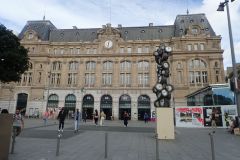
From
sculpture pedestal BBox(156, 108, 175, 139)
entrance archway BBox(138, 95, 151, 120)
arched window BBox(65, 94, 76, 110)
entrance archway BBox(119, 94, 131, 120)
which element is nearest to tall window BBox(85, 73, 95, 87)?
arched window BBox(65, 94, 76, 110)

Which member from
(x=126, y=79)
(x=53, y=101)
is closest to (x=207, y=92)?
(x=126, y=79)

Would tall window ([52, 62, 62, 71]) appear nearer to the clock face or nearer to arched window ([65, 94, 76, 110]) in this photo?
arched window ([65, 94, 76, 110])

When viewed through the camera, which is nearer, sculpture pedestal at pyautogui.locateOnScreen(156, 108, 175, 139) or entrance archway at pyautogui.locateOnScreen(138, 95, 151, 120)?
sculpture pedestal at pyautogui.locateOnScreen(156, 108, 175, 139)

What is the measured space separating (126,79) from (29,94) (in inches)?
933

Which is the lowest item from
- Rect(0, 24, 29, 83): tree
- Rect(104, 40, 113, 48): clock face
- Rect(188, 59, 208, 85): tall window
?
Rect(0, 24, 29, 83): tree

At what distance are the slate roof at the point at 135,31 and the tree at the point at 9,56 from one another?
1258 inches

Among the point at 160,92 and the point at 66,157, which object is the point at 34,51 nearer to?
the point at 160,92

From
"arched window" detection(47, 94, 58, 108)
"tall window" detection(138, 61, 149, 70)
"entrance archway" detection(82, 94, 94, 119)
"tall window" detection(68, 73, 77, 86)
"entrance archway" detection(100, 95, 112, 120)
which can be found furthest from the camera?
"tall window" detection(68, 73, 77, 86)

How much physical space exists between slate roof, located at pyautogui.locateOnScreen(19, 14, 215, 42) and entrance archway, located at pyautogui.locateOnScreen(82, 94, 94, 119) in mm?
16073

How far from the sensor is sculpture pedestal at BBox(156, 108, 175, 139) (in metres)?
14.4

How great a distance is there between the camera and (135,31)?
5397cm

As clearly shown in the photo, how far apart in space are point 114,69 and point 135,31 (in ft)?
42.5

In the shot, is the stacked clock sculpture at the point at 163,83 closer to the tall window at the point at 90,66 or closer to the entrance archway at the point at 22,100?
the tall window at the point at 90,66

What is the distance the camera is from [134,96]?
4653cm
